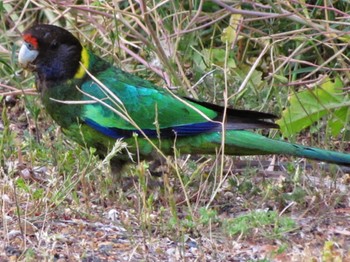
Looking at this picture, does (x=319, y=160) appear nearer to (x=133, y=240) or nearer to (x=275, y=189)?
(x=275, y=189)

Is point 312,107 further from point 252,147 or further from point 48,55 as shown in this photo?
point 48,55

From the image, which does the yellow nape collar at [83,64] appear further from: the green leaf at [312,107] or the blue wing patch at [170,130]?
the green leaf at [312,107]

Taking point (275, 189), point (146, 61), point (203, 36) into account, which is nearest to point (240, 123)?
point (275, 189)

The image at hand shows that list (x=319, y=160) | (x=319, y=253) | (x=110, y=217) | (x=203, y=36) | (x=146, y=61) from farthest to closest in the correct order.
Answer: (x=203, y=36) < (x=146, y=61) < (x=319, y=160) < (x=110, y=217) < (x=319, y=253)

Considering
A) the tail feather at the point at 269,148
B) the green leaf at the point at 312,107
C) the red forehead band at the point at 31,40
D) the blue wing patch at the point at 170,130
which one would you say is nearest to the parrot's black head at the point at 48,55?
the red forehead band at the point at 31,40

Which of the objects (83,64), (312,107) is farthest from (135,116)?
(312,107)

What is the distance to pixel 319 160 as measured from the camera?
3.79 m

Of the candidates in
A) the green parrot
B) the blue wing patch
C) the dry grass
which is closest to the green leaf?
the dry grass

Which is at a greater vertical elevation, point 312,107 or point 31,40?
point 31,40

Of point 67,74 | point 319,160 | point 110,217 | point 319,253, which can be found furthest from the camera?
point 67,74

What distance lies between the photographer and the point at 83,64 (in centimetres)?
409

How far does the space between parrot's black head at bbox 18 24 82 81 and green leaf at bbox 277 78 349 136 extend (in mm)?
943

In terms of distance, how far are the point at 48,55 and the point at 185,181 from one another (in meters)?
0.83

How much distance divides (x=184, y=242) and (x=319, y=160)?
0.86 metres
